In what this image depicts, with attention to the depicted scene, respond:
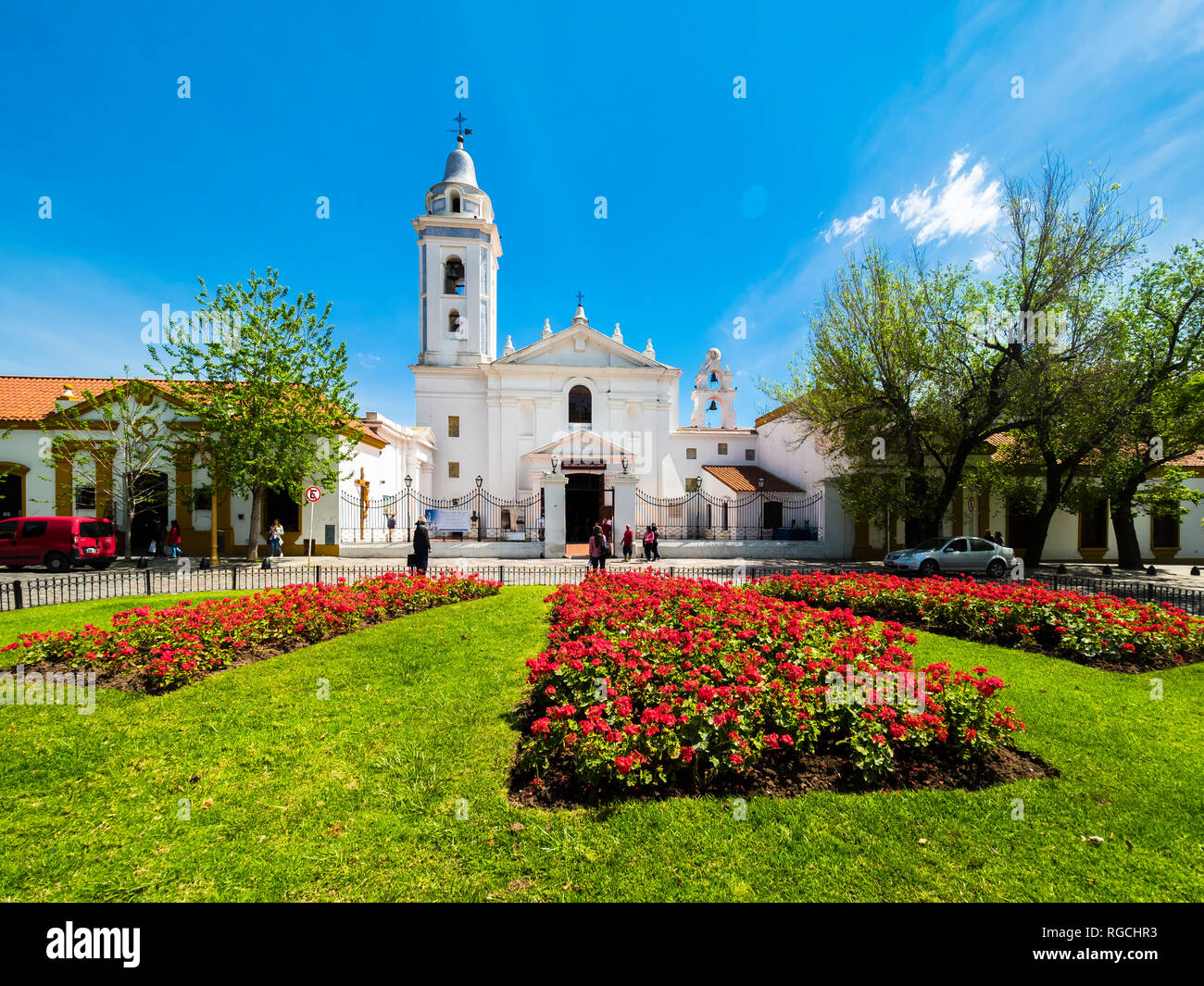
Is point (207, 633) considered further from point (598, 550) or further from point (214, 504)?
point (214, 504)

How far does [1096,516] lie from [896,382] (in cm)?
1437

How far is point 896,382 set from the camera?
17.5 metres

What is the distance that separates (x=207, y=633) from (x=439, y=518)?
2099cm

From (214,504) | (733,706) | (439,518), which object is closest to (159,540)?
(214,504)

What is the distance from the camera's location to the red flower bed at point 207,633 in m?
5.93

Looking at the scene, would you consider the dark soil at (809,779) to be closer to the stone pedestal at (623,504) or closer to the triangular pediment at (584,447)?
the stone pedestal at (623,504)

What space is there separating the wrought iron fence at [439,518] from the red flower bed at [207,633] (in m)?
12.0

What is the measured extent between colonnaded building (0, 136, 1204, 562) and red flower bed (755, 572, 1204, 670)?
10.8 m

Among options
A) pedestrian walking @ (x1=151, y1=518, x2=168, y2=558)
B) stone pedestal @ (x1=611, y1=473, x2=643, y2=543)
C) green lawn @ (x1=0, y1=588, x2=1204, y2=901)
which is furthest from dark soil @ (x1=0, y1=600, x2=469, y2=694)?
pedestrian walking @ (x1=151, y1=518, x2=168, y2=558)

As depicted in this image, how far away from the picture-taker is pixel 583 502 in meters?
24.4

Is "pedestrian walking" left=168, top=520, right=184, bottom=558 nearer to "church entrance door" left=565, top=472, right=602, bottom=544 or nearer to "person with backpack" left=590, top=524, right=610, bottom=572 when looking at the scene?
"church entrance door" left=565, top=472, right=602, bottom=544

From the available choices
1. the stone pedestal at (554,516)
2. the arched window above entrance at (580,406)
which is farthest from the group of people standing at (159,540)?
the arched window above entrance at (580,406)
